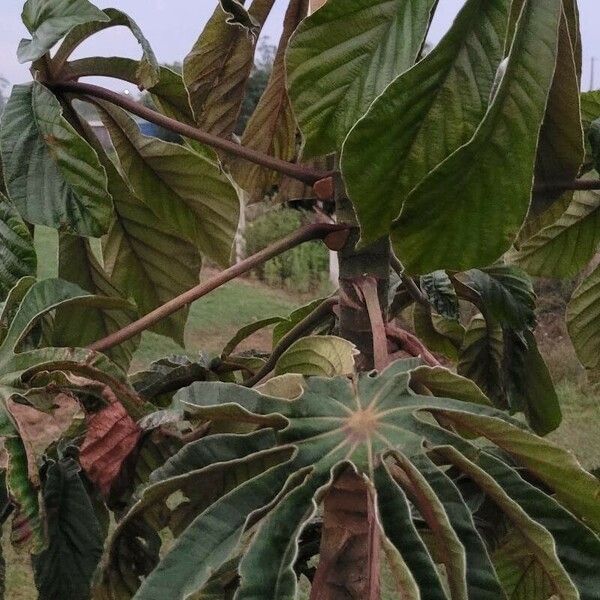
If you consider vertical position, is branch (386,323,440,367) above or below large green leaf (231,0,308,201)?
below

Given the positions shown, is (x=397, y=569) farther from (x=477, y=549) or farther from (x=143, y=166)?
(x=143, y=166)

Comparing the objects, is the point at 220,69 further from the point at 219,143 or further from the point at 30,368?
the point at 30,368

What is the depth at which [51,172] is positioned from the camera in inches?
22.2

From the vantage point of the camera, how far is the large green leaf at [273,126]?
69cm

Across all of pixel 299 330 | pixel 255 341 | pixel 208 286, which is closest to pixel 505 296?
pixel 299 330

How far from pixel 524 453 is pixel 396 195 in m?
0.15

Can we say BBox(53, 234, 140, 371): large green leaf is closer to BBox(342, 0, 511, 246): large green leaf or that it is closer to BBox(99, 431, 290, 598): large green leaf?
BBox(99, 431, 290, 598): large green leaf

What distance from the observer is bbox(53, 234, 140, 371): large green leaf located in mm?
730

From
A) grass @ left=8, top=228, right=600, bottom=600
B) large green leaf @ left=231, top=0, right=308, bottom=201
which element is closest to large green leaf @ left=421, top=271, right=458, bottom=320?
large green leaf @ left=231, top=0, right=308, bottom=201

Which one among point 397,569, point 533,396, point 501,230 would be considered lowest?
point 533,396

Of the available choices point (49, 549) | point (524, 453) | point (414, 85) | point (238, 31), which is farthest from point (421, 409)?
point (238, 31)

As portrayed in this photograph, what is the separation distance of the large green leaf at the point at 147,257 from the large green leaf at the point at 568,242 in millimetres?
358

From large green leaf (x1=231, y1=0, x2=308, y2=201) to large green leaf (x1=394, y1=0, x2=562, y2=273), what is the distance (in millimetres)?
313

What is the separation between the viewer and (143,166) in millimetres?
721
